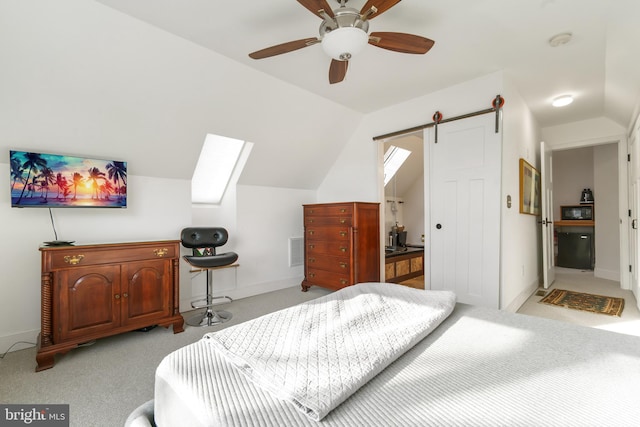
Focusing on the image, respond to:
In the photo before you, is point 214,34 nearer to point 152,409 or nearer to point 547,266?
point 152,409

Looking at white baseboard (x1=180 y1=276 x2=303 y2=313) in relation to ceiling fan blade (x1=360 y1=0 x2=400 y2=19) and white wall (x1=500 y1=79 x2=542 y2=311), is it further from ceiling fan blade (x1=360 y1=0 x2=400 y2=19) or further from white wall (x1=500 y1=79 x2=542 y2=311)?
ceiling fan blade (x1=360 y1=0 x2=400 y2=19)

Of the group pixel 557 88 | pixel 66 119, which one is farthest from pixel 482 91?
pixel 66 119

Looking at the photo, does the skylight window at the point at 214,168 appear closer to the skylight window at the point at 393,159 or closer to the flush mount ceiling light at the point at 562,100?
the skylight window at the point at 393,159

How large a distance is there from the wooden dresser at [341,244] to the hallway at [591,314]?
6.12 feet

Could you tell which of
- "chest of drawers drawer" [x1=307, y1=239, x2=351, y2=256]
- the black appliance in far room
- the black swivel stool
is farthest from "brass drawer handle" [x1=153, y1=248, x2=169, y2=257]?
the black appliance in far room

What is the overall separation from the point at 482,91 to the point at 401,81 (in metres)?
0.87

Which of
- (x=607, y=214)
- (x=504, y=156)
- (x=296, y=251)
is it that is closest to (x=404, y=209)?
(x=296, y=251)

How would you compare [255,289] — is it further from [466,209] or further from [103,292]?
[466,209]

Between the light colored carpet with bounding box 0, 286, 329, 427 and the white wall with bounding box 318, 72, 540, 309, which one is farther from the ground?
the white wall with bounding box 318, 72, 540, 309

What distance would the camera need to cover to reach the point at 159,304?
107 inches

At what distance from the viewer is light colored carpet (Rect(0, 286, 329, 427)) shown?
5.59 feet

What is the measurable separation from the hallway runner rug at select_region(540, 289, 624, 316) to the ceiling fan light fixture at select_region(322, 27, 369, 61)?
12.7ft

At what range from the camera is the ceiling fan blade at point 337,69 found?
7.18ft

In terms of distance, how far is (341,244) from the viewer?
12.5ft
